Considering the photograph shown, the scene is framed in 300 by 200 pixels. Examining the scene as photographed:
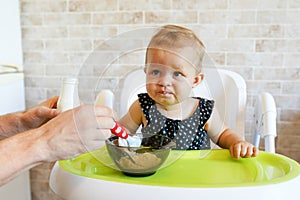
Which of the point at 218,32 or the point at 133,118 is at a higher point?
the point at 218,32

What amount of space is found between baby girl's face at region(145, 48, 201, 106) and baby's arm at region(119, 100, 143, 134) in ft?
0.26

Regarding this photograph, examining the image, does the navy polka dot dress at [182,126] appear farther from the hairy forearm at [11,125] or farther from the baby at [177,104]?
the hairy forearm at [11,125]

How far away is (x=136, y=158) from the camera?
705mm

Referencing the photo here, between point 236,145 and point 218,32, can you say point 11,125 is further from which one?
point 218,32

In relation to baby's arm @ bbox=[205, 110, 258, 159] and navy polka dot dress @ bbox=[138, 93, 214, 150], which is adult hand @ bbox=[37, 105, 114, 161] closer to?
navy polka dot dress @ bbox=[138, 93, 214, 150]

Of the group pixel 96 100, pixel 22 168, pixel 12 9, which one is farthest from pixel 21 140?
pixel 12 9

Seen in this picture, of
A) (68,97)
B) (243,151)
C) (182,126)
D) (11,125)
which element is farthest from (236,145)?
(11,125)

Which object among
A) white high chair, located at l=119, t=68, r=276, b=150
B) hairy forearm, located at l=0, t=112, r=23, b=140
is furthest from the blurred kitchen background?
hairy forearm, located at l=0, t=112, r=23, b=140

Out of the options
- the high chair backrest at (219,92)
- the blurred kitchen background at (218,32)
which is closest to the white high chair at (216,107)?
the high chair backrest at (219,92)

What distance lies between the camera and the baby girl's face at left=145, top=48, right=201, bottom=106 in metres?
0.77

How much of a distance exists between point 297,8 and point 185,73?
28.3 inches

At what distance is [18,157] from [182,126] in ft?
1.39

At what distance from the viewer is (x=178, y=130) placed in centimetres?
85

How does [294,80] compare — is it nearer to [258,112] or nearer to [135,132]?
[258,112]
